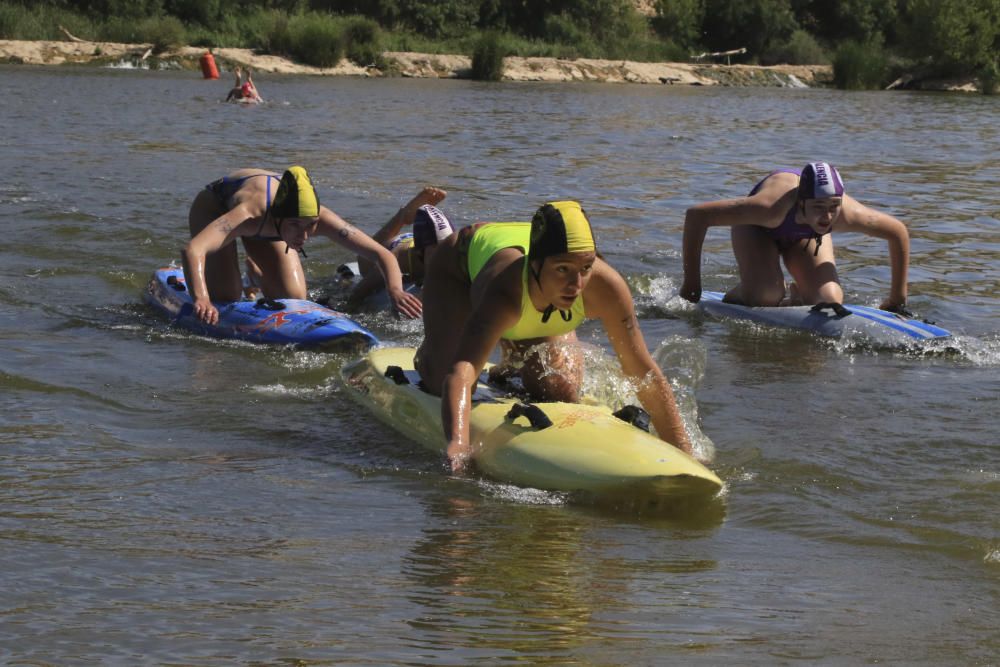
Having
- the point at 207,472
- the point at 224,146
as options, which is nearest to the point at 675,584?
the point at 207,472

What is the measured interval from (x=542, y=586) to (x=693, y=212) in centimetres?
561

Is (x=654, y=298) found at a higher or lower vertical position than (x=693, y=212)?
lower

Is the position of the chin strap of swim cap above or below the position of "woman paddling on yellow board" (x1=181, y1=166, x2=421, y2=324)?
above

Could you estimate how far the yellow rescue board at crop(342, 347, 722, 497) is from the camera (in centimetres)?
546

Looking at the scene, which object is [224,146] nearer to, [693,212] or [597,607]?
[693,212]

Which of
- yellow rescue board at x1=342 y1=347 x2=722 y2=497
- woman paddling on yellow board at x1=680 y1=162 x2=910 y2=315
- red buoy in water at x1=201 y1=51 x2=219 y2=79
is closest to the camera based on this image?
yellow rescue board at x1=342 y1=347 x2=722 y2=497

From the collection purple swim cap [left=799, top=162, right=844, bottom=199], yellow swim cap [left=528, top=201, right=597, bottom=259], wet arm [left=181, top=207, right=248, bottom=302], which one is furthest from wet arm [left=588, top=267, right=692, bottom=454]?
wet arm [left=181, top=207, right=248, bottom=302]

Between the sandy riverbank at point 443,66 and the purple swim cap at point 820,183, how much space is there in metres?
39.1

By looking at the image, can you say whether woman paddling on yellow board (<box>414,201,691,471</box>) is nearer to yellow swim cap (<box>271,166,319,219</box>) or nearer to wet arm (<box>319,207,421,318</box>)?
yellow swim cap (<box>271,166,319,219</box>)

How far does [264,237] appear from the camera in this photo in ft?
30.4

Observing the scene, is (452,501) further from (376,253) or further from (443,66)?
(443,66)

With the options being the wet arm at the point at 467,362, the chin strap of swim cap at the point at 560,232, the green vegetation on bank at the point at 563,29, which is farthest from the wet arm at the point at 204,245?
the green vegetation on bank at the point at 563,29

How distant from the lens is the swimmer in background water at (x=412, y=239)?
29.8ft

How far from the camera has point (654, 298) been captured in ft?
35.8
